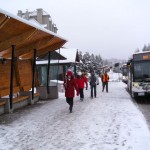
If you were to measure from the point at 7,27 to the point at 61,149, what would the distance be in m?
5.56

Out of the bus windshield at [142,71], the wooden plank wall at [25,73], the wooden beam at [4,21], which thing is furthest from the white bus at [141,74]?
the wooden beam at [4,21]

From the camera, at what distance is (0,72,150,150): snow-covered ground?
8.25m

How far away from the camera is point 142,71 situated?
18.7m

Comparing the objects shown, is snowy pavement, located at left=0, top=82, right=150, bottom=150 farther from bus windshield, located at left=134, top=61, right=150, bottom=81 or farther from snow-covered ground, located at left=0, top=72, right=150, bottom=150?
bus windshield, located at left=134, top=61, right=150, bottom=81

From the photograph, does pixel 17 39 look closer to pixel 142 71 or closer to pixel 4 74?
pixel 4 74

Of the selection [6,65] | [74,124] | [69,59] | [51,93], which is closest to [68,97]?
[74,124]

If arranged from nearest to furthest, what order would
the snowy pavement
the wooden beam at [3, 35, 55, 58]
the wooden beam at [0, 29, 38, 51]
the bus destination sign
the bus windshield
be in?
1. the snowy pavement
2. the wooden beam at [0, 29, 38, 51]
3. the wooden beam at [3, 35, 55, 58]
4. the bus windshield
5. the bus destination sign

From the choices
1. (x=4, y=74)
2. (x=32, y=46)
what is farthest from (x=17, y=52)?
(x=4, y=74)

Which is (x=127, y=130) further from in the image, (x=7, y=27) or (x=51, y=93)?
Answer: (x=51, y=93)

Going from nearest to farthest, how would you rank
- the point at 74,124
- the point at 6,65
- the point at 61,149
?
1. the point at 61,149
2. the point at 74,124
3. the point at 6,65

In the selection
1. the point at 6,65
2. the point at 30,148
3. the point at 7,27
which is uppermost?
the point at 7,27

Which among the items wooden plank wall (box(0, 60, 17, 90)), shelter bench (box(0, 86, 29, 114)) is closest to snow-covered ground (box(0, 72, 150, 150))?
shelter bench (box(0, 86, 29, 114))

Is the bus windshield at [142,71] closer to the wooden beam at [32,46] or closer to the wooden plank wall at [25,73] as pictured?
the wooden beam at [32,46]

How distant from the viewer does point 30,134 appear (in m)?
9.63
